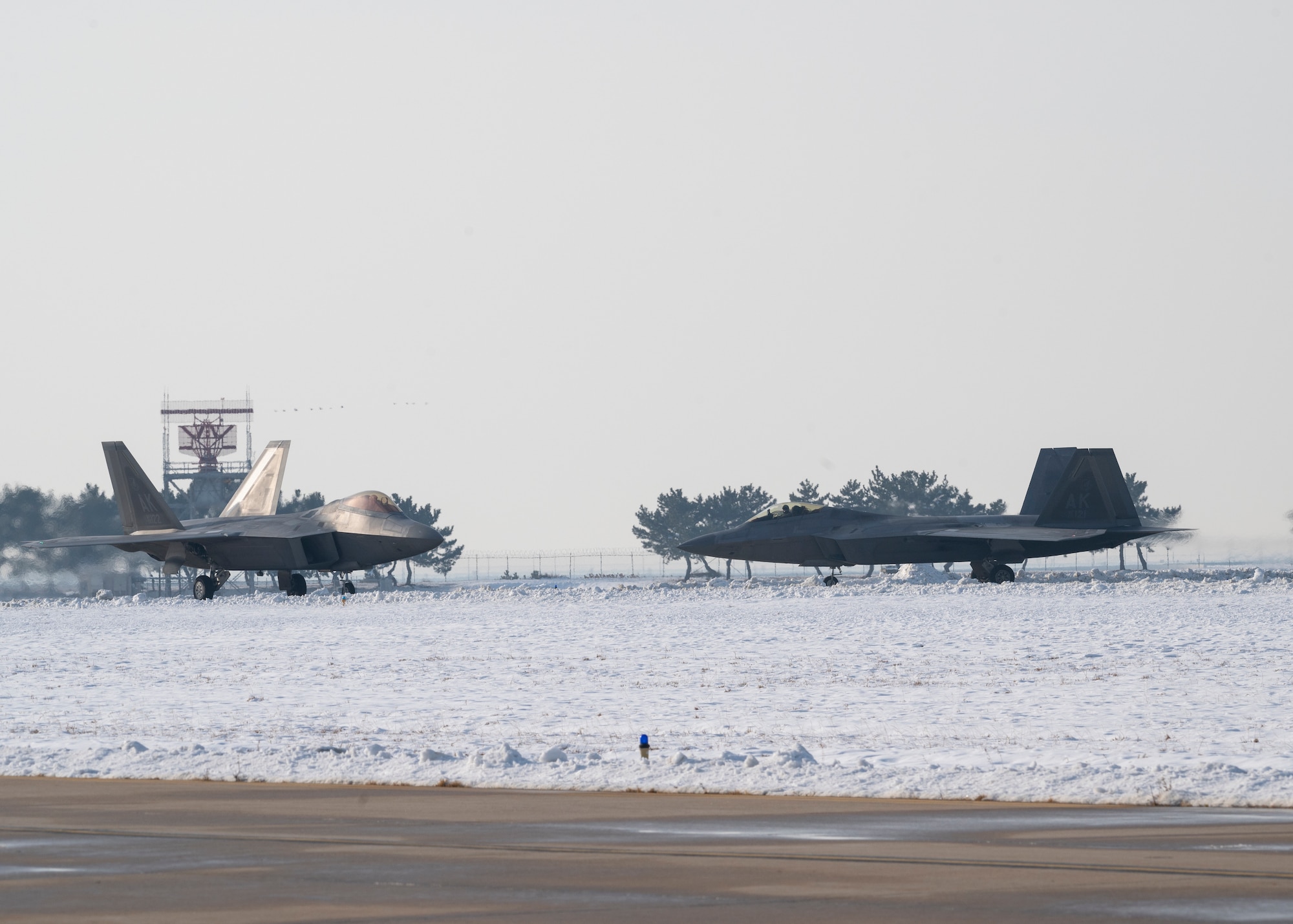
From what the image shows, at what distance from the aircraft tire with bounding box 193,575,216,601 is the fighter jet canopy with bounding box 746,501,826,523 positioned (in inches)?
729

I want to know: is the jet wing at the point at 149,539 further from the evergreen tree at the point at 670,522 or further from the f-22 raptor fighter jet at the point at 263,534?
the evergreen tree at the point at 670,522

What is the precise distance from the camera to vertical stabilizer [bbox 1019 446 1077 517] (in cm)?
5581

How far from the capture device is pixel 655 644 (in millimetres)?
28594

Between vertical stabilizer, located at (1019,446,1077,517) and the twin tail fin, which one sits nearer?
the twin tail fin

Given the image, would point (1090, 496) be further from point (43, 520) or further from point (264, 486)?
point (43, 520)

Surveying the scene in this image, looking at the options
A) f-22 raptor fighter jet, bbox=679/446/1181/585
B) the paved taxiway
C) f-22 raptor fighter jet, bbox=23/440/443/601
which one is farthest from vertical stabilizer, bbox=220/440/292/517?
the paved taxiway

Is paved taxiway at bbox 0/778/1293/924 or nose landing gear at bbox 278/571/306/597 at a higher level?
nose landing gear at bbox 278/571/306/597

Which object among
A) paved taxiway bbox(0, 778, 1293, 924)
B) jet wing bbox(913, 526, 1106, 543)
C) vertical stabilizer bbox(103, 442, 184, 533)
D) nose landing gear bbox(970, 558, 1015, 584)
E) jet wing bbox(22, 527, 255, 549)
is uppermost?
vertical stabilizer bbox(103, 442, 184, 533)

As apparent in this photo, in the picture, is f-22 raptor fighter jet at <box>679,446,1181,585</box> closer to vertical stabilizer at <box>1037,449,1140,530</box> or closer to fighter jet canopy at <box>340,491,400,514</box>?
vertical stabilizer at <box>1037,449,1140,530</box>

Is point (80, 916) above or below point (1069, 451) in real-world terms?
below

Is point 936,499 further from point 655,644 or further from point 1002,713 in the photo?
point 1002,713

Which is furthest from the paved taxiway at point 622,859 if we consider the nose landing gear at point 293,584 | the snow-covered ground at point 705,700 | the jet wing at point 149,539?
the nose landing gear at point 293,584

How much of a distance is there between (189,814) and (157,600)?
45.7 metres

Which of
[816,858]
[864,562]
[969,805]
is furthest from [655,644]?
[864,562]
